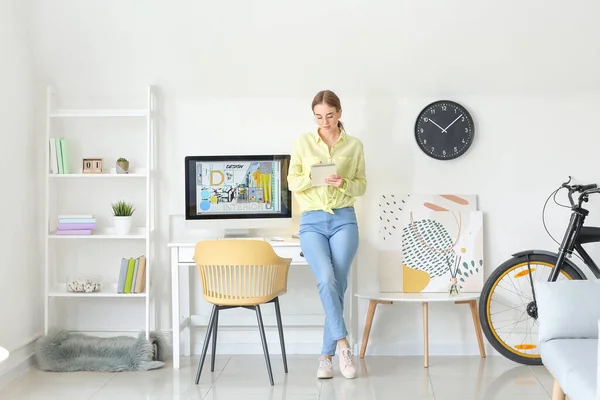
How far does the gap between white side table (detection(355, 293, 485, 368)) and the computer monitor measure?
0.69 m

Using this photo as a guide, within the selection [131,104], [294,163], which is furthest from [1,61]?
[294,163]

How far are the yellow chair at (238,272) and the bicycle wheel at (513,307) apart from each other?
126 cm

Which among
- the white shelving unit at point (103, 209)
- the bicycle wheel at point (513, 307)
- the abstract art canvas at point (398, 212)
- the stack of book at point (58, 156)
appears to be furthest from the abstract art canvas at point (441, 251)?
the stack of book at point (58, 156)

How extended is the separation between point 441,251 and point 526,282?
0.53 metres

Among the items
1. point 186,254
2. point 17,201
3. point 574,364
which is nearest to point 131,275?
point 186,254

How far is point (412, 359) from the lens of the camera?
15.1 feet

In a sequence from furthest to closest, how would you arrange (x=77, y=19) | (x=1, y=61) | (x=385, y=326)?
(x=385, y=326), (x=77, y=19), (x=1, y=61)

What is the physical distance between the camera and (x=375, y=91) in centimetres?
474

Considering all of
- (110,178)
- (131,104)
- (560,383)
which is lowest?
(560,383)

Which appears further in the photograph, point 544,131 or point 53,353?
point 544,131

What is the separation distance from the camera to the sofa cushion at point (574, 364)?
2.54 m

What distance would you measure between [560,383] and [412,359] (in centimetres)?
185

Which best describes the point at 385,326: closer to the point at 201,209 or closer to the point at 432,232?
the point at 432,232

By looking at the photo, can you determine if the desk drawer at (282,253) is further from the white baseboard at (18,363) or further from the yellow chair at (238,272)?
the white baseboard at (18,363)
